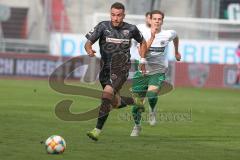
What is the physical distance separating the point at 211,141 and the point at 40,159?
15.1 feet

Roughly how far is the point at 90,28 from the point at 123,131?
2399 centimetres

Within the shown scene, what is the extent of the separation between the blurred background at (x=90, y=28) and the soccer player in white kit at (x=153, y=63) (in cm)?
1774

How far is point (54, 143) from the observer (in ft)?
39.1

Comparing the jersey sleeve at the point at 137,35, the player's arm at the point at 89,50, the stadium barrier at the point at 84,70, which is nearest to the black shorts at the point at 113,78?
the player's arm at the point at 89,50

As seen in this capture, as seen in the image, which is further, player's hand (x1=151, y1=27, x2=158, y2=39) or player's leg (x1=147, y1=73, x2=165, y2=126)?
player's leg (x1=147, y1=73, x2=165, y2=126)

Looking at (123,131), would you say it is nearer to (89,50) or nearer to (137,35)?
(137,35)

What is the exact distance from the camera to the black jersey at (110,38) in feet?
48.4

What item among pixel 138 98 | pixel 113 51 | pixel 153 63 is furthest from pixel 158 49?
pixel 113 51

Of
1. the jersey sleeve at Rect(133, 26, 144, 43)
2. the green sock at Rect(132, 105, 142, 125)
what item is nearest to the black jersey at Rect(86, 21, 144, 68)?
the jersey sleeve at Rect(133, 26, 144, 43)

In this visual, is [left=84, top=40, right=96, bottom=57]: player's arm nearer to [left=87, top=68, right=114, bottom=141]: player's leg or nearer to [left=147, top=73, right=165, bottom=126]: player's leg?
[left=87, top=68, right=114, bottom=141]: player's leg

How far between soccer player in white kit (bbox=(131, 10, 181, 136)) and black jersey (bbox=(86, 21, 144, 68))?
1.77 m

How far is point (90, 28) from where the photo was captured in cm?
4009

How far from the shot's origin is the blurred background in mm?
37562

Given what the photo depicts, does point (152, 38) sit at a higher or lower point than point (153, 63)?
higher
